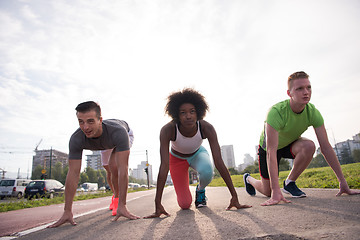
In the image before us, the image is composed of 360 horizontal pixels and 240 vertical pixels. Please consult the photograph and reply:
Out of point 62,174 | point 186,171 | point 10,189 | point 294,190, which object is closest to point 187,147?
point 186,171

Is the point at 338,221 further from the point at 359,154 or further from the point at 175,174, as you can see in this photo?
the point at 359,154

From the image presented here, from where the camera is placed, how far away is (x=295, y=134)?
12.8ft

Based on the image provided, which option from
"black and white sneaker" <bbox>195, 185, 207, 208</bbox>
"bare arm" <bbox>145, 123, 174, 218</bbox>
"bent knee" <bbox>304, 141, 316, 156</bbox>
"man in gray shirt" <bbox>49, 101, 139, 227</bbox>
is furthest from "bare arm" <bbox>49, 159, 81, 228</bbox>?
"bent knee" <bbox>304, 141, 316, 156</bbox>

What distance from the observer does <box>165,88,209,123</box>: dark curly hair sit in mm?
3866

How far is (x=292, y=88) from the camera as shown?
3486mm

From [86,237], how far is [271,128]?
8.69ft

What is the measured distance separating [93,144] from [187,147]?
145 centimetres

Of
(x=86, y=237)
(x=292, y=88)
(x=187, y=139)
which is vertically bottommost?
(x=86, y=237)

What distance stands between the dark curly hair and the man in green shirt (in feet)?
3.57

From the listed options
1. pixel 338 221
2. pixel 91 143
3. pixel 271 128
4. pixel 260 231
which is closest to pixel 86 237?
pixel 260 231

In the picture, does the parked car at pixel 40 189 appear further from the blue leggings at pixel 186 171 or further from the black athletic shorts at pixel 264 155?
the black athletic shorts at pixel 264 155

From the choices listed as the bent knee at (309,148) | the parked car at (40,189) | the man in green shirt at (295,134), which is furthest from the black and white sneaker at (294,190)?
the parked car at (40,189)

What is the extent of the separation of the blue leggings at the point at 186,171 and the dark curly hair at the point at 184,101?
0.73 m

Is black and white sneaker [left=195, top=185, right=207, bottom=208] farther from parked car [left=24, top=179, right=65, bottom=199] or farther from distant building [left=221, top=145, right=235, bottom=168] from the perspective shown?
distant building [left=221, top=145, right=235, bottom=168]
